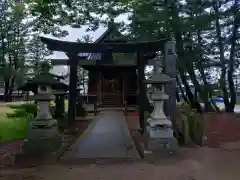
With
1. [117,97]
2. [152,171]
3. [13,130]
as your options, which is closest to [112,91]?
[117,97]

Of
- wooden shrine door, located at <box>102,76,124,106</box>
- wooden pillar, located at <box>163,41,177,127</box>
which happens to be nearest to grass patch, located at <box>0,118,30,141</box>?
wooden pillar, located at <box>163,41,177,127</box>

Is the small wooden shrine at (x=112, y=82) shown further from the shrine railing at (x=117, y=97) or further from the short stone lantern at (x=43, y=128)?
the short stone lantern at (x=43, y=128)

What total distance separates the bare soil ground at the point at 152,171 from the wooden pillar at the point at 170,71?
2.52 meters

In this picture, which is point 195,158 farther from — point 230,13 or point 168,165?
point 230,13

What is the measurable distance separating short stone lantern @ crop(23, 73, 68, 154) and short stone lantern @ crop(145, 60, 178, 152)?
2.52 m

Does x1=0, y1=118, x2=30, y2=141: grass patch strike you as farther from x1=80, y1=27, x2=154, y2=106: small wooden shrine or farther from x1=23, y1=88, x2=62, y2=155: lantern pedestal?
x1=80, y1=27, x2=154, y2=106: small wooden shrine

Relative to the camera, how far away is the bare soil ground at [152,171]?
5.81 m

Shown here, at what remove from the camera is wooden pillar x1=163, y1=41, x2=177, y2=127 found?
31.4 feet

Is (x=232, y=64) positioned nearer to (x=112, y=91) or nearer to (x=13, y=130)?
(x=112, y=91)

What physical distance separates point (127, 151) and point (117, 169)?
6.02 ft

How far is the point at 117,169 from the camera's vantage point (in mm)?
6371

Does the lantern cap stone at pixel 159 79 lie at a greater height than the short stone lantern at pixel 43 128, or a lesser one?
greater

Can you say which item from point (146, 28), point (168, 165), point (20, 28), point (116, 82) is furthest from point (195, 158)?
point (20, 28)

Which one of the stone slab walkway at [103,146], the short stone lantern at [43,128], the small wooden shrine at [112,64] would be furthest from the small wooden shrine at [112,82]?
the short stone lantern at [43,128]
